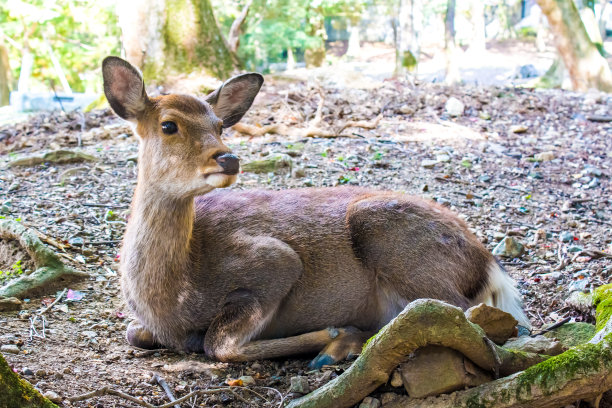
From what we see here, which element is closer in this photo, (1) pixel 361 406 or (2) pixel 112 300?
(1) pixel 361 406

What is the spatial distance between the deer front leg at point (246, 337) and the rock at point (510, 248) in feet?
6.61

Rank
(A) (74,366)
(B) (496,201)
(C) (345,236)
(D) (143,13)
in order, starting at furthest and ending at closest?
(D) (143,13), (B) (496,201), (C) (345,236), (A) (74,366)

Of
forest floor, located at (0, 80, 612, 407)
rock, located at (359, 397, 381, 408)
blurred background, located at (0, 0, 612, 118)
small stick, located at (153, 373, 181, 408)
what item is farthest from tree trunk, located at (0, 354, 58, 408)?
blurred background, located at (0, 0, 612, 118)

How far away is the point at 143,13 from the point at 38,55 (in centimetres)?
1958

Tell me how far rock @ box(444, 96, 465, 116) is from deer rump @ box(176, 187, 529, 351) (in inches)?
264

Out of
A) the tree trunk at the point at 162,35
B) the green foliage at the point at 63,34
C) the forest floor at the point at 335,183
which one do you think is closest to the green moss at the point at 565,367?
the forest floor at the point at 335,183

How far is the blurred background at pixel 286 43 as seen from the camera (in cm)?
1189

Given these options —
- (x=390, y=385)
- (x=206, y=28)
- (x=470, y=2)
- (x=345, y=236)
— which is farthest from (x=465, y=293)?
(x=470, y=2)

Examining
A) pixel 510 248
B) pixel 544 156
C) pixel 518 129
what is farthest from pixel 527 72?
pixel 510 248

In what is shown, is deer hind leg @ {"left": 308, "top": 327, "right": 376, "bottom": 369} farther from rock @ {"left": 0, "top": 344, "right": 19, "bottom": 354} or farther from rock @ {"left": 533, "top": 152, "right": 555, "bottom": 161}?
rock @ {"left": 533, "top": 152, "right": 555, "bottom": 161}

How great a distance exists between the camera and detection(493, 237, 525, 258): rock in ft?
19.1

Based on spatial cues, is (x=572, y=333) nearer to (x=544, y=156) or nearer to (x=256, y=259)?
(x=256, y=259)

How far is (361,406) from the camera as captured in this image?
316 cm

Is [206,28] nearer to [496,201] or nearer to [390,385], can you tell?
[496,201]
